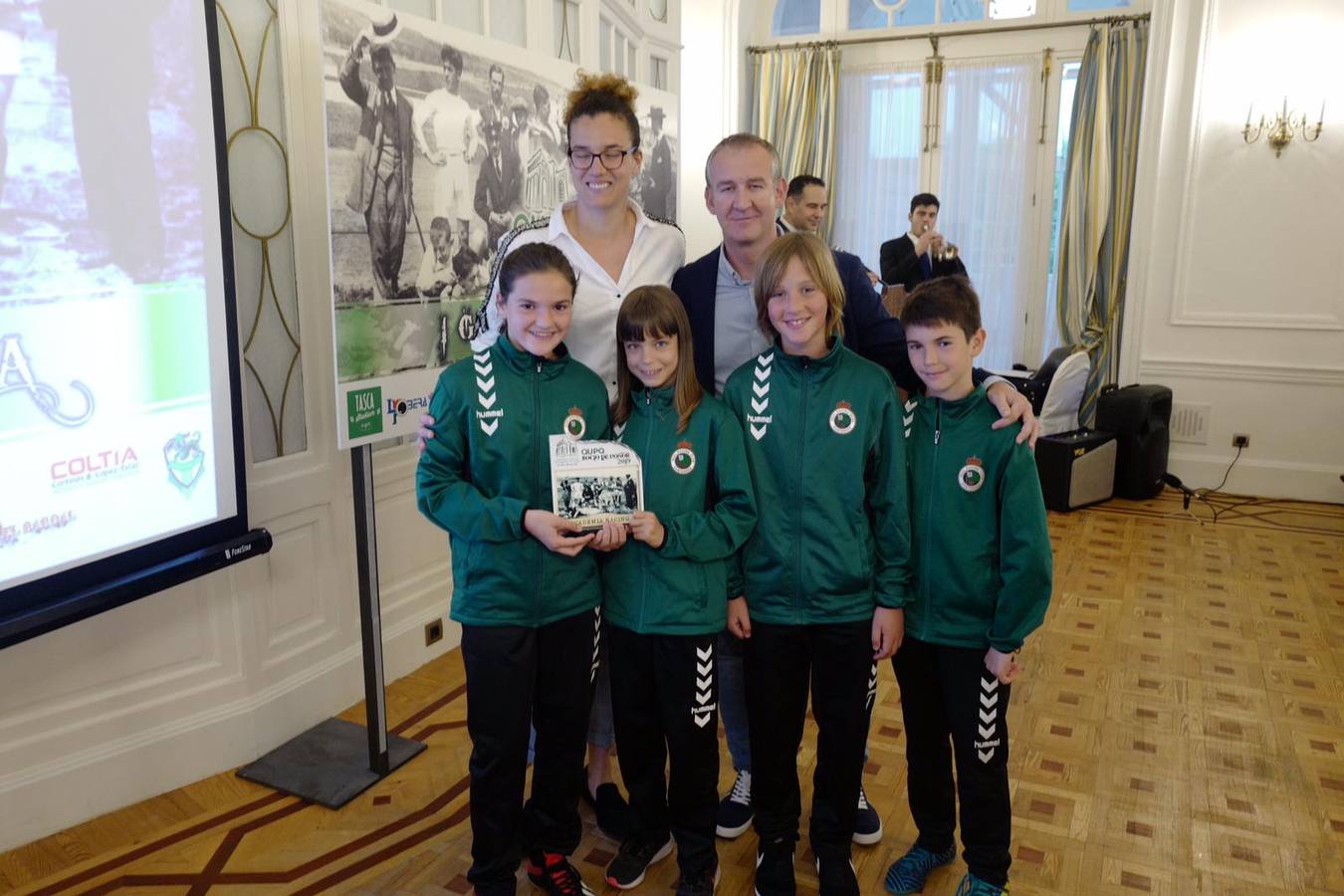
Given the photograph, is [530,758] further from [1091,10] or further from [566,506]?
[1091,10]

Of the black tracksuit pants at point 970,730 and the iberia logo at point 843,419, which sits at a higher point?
the iberia logo at point 843,419

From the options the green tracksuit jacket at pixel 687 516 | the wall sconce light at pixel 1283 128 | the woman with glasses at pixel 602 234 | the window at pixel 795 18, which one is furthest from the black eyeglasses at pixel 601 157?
the window at pixel 795 18

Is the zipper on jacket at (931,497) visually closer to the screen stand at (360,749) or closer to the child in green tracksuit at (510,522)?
the child in green tracksuit at (510,522)

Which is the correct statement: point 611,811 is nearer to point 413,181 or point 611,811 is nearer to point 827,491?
point 827,491

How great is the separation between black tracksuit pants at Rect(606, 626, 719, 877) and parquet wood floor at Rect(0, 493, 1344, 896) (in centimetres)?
23

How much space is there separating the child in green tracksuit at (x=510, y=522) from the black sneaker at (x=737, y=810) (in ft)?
1.85

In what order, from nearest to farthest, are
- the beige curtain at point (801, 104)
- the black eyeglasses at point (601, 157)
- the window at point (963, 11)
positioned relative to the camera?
the black eyeglasses at point (601, 157)
the window at point (963, 11)
the beige curtain at point (801, 104)

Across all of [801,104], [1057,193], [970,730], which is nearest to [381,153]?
[970,730]

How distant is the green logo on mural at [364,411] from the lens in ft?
7.48

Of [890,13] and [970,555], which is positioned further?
[890,13]

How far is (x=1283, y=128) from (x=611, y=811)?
5.52 m

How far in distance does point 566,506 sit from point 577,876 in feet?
2.74

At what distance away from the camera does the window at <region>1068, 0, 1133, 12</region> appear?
6059mm

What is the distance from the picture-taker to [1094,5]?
6.15m
